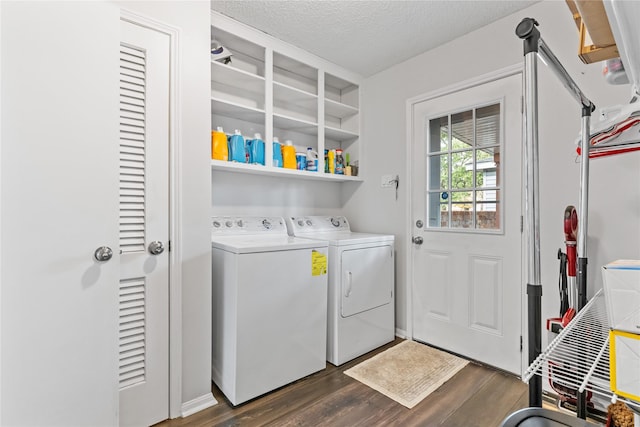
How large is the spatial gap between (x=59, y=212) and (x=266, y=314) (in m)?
1.14

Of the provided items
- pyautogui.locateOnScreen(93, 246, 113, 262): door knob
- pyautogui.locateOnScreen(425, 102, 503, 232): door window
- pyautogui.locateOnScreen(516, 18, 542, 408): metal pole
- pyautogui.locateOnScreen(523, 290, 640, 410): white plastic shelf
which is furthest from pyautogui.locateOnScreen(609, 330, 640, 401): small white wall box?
pyautogui.locateOnScreen(425, 102, 503, 232): door window

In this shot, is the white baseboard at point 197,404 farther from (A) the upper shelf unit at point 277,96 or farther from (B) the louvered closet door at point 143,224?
(A) the upper shelf unit at point 277,96

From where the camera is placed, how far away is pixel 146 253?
1595 mm

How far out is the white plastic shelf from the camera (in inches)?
17.5

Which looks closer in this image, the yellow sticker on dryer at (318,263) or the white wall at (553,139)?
the white wall at (553,139)

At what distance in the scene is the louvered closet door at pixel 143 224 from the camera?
5.03ft

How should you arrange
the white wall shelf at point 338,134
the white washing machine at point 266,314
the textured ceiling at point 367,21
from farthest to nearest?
the white wall shelf at point 338,134 → the textured ceiling at point 367,21 → the white washing machine at point 266,314

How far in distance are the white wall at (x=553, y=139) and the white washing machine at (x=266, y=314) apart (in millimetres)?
1001

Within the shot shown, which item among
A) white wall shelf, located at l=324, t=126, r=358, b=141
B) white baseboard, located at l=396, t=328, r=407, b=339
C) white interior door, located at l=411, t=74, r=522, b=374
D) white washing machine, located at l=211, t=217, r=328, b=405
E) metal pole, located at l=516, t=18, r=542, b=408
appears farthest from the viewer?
white wall shelf, located at l=324, t=126, r=358, b=141

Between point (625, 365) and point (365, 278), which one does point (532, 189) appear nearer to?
point (625, 365)

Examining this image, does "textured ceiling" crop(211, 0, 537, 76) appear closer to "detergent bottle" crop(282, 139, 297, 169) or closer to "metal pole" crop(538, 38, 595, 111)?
"detergent bottle" crop(282, 139, 297, 169)

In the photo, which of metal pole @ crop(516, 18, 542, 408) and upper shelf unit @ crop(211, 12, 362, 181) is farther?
upper shelf unit @ crop(211, 12, 362, 181)

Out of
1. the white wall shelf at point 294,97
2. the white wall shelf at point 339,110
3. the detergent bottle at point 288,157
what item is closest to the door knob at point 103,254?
the detergent bottle at point 288,157

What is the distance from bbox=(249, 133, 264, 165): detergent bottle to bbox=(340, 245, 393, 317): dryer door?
0.96 m
